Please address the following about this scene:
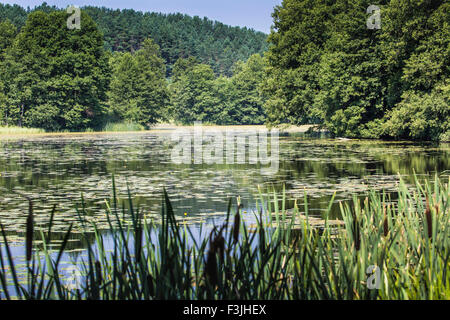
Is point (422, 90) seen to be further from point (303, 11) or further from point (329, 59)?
point (303, 11)

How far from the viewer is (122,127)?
60375 mm

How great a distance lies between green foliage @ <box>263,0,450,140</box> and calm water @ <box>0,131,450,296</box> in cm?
617

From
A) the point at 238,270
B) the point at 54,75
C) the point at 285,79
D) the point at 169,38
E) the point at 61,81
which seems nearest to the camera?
the point at 238,270

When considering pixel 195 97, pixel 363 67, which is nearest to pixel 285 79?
pixel 363 67

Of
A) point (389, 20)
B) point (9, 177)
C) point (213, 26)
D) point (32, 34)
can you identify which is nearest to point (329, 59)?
point (389, 20)

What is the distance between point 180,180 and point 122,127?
45728 millimetres

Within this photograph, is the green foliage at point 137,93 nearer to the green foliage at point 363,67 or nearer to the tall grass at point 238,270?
the green foliage at point 363,67

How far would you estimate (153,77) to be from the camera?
75.8 meters

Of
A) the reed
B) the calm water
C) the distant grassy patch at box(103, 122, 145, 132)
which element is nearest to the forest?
the distant grassy patch at box(103, 122, 145, 132)

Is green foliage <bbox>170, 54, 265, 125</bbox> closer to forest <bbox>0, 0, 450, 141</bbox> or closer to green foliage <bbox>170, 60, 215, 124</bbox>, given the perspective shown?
green foliage <bbox>170, 60, 215, 124</bbox>

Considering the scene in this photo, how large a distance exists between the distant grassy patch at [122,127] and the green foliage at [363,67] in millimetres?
18848

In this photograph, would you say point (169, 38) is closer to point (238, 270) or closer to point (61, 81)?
point (61, 81)

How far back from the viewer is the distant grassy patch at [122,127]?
192 feet
